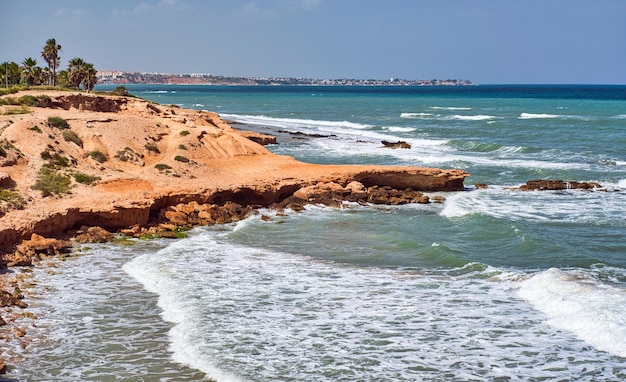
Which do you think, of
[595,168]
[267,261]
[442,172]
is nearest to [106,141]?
[267,261]

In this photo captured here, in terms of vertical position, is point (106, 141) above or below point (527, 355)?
above

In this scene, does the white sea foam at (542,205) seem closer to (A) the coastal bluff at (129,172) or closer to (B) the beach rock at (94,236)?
(A) the coastal bluff at (129,172)

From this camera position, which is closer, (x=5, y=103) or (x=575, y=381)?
(x=575, y=381)

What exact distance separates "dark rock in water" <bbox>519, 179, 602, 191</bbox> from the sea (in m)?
3.11

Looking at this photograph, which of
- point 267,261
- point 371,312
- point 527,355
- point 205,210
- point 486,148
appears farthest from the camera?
point 486,148

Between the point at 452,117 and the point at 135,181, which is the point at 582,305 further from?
the point at 452,117

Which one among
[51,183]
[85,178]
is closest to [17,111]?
[85,178]

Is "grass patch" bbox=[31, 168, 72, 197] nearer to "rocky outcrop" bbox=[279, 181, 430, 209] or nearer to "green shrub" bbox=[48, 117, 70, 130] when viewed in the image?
"green shrub" bbox=[48, 117, 70, 130]

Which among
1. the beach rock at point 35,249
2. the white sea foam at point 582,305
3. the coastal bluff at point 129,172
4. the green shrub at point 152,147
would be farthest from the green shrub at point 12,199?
the white sea foam at point 582,305

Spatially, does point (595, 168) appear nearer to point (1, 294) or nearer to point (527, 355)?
point (527, 355)

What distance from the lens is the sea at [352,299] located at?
12.3 meters

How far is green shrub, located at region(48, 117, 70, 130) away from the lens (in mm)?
27734

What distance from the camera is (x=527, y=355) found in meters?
12.7

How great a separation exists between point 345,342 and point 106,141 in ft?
57.4
